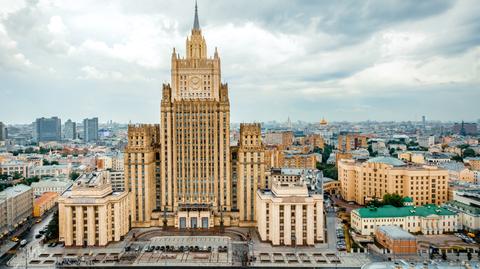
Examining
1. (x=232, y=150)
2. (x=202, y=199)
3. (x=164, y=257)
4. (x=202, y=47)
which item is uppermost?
(x=202, y=47)

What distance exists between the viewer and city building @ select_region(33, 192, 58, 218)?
8594cm

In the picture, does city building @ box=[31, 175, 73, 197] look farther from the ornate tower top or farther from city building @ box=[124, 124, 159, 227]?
the ornate tower top

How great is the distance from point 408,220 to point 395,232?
10.3 m

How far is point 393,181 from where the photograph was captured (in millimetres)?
89312

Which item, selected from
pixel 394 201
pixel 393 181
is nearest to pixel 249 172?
pixel 394 201

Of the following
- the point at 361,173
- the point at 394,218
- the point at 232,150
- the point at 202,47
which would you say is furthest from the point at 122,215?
the point at 361,173

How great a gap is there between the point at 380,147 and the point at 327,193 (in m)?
84.8

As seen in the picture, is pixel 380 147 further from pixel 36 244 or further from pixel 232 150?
pixel 36 244

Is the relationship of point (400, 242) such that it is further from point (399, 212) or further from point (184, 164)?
point (184, 164)

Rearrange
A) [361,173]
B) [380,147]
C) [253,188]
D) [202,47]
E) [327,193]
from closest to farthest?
[253,188] < [202,47] < [361,173] < [327,193] < [380,147]

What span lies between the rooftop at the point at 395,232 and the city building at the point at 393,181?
967 inches

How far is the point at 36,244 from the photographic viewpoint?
65500 millimetres

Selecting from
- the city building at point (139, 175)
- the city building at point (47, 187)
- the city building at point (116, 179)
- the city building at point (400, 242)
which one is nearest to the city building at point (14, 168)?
the city building at point (47, 187)

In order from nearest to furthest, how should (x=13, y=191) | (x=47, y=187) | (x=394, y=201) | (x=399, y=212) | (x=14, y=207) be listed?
1. (x=399, y=212)
2. (x=14, y=207)
3. (x=394, y=201)
4. (x=13, y=191)
5. (x=47, y=187)
